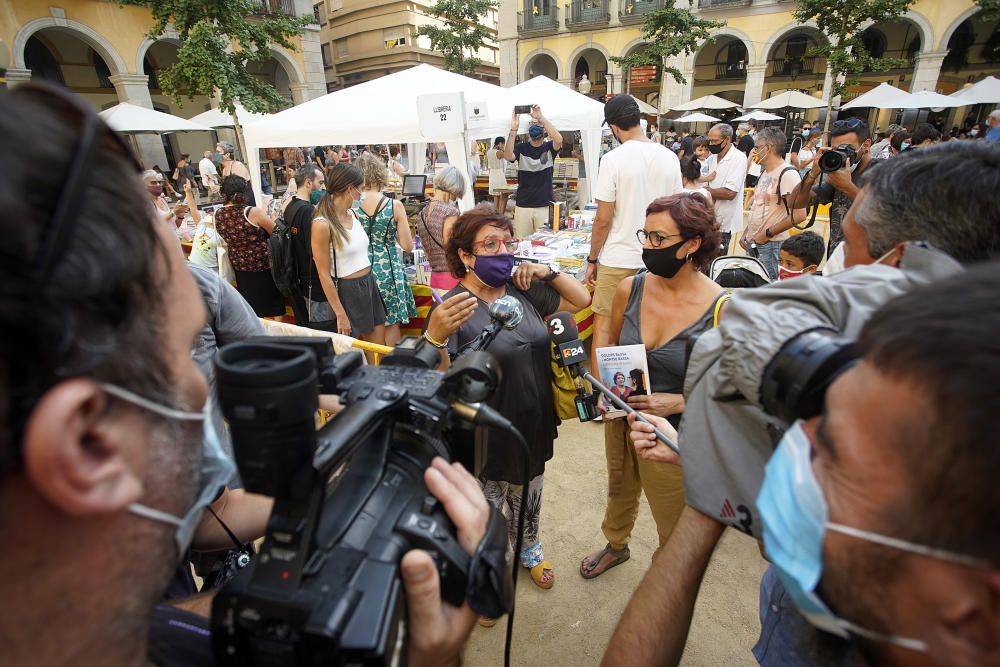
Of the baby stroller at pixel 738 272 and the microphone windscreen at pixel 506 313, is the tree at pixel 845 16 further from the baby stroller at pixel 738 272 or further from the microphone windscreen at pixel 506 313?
the microphone windscreen at pixel 506 313

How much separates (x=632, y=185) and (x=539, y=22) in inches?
1176

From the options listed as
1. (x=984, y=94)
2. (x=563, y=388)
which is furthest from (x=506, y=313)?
(x=984, y=94)

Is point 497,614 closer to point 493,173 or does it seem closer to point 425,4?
point 493,173

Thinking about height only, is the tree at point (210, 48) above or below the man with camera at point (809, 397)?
above

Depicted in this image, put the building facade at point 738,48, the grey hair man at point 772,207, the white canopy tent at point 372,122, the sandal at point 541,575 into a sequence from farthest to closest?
the building facade at point 738,48, the white canopy tent at point 372,122, the grey hair man at point 772,207, the sandal at point 541,575

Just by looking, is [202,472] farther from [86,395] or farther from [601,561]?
[601,561]

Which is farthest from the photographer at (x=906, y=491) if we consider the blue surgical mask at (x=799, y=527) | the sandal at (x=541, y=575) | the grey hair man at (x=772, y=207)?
the grey hair man at (x=772, y=207)

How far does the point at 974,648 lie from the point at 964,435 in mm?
291

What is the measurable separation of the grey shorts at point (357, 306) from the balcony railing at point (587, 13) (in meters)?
29.3

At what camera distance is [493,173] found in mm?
9352

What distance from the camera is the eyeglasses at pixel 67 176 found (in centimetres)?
50

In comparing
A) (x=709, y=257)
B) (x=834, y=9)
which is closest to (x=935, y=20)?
(x=834, y=9)

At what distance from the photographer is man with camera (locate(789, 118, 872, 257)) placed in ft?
11.1

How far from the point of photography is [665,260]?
233 cm
